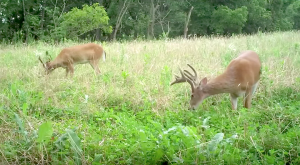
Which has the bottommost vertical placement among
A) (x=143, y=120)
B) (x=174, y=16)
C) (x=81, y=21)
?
(x=143, y=120)

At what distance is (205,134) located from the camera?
135 inches

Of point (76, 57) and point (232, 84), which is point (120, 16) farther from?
point (232, 84)

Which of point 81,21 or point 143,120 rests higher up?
point 81,21

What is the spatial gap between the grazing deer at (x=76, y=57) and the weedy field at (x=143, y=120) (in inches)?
21.6

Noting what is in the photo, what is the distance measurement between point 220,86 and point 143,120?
60.3 inches

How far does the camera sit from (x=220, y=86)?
202 inches

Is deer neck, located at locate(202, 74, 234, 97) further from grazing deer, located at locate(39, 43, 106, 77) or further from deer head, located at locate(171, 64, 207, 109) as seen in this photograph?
grazing deer, located at locate(39, 43, 106, 77)

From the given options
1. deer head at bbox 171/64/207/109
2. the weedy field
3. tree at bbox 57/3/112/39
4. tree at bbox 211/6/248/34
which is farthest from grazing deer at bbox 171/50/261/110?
tree at bbox 211/6/248/34

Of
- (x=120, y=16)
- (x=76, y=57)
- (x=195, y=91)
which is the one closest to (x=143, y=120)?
(x=195, y=91)

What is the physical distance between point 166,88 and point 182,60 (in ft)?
9.62

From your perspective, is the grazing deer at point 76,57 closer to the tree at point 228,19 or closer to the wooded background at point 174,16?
the wooded background at point 174,16

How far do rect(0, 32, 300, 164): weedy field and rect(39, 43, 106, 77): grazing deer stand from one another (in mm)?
550

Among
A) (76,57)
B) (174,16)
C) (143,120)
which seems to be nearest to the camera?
Result: (143,120)

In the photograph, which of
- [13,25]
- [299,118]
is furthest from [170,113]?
[13,25]
